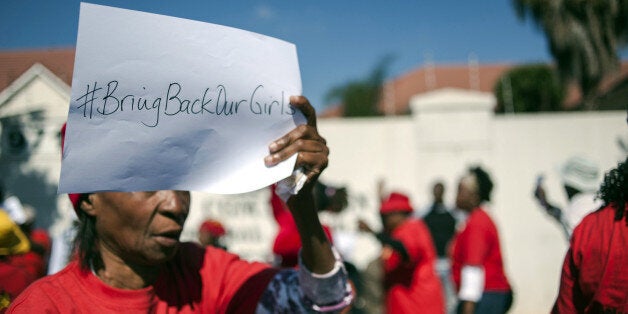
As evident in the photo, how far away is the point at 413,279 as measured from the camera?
4.45 metres

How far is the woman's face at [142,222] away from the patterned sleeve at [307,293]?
1.14ft

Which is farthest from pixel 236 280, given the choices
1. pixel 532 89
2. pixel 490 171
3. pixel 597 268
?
pixel 532 89

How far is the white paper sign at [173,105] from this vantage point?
1.21 metres

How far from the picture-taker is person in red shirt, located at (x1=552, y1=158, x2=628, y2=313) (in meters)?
1.52

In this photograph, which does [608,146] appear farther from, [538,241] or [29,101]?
[29,101]

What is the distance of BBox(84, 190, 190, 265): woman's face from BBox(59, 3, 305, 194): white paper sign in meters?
0.30

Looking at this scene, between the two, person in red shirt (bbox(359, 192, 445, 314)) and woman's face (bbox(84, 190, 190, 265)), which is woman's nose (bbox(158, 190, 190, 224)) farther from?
person in red shirt (bbox(359, 192, 445, 314))

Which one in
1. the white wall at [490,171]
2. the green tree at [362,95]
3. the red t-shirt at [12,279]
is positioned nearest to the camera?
the red t-shirt at [12,279]

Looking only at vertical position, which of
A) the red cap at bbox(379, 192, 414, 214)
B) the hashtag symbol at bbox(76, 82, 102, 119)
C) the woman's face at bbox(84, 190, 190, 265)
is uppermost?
the hashtag symbol at bbox(76, 82, 102, 119)

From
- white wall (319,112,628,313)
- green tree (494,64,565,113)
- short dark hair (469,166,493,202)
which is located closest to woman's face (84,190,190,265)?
short dark hair (469,166,493,202)

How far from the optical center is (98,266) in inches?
65.7

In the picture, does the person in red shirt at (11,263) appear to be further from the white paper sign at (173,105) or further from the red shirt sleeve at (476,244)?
the red shirt sleeve at (476,244)

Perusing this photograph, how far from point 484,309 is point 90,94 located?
397 centimetres

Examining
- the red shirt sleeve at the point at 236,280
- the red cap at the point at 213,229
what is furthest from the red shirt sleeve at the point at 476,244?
the red shirt sleeve at the point at 236,280
